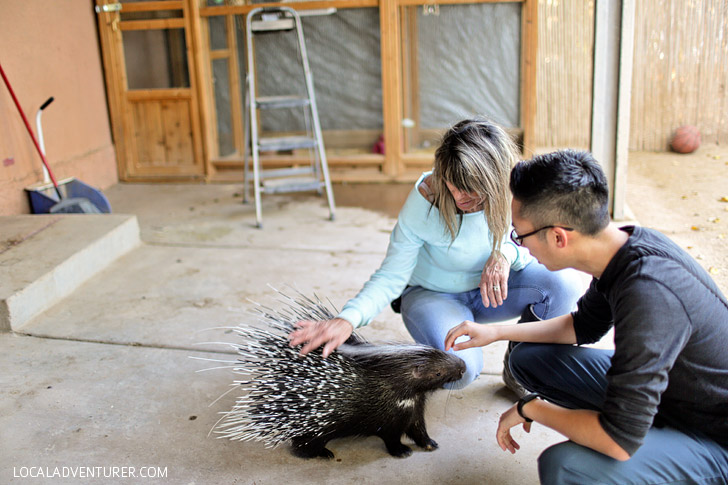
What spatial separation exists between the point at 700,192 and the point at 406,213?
2.99 metres

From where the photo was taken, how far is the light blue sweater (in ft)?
6.74

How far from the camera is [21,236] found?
11.2 ft

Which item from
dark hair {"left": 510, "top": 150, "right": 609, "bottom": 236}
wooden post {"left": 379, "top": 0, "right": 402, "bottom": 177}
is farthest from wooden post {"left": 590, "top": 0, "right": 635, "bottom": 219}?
dark hair {"left": 510, "top": 150, "right": 609, "bottom": 236}

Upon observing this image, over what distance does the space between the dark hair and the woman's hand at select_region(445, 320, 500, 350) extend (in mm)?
454

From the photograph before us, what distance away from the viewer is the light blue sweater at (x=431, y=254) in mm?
2055

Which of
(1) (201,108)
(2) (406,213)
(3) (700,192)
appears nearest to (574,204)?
(2) (406,213)

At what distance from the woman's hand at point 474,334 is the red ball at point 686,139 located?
346 cm

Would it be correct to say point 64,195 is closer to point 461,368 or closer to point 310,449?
point 310,449

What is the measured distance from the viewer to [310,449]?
192 centimetres

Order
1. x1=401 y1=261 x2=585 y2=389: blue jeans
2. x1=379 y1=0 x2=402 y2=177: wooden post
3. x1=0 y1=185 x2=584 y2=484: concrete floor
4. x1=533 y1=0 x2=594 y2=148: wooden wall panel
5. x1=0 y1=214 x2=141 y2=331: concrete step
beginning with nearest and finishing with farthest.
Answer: x1=0 y1=185 x2=584 y2=484: concrete floor < x1=401 y1=261 x2=585 y2=389: blue jeans < x1=0 y1=214 x2=141 y2=331: concrete step < x1=379 y1=0 x2=402 y2=177: wooden post < x1=533 y1=0 x2=594 y2=148: wooden wall panel

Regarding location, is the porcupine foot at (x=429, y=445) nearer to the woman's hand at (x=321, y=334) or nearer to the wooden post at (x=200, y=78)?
the woman's hand at (x=321, y=334)

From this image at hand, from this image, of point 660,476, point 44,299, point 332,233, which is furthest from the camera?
point 332,233

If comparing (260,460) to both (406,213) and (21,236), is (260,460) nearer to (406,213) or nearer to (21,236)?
(406,213)

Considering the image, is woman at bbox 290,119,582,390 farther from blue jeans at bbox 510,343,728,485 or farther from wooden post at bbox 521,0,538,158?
wooden post at bbox 521,0,538,158
